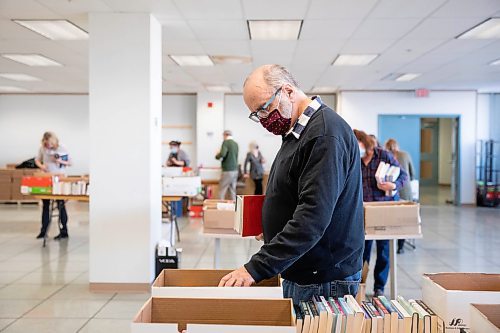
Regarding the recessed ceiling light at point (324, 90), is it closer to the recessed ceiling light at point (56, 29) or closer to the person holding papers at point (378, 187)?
the recessed ceiling light at point (56, 29)

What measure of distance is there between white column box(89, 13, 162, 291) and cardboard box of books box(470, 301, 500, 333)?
12.8 feet

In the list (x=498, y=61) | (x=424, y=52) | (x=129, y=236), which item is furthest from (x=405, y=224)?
(x=498, y=61)

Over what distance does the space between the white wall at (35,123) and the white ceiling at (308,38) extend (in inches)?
120

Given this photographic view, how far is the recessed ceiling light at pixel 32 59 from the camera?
7.69m

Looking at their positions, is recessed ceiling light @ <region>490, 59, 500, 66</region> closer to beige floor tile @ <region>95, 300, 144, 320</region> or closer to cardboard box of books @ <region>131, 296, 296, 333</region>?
beige floor tile @ <region>95, 300, 144, 320</region>

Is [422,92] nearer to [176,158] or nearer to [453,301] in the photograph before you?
[176,158]

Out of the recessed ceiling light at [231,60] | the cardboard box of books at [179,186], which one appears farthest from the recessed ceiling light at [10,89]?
the cardboard box of books at [179,186]

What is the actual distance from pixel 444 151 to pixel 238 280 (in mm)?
17636

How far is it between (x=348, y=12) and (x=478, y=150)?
9.01 meters

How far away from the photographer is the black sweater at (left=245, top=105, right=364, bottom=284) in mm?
1573

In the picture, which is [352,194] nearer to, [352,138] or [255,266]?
[352,138]

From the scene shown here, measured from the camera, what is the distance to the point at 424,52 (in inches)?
287

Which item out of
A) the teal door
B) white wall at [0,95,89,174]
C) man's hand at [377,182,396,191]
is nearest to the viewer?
man's hand at [377,182,396,191]

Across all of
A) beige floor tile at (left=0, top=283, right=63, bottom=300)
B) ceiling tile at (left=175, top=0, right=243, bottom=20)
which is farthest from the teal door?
beige floor tile at (left=0, top=283, right=63, bottom=300)
